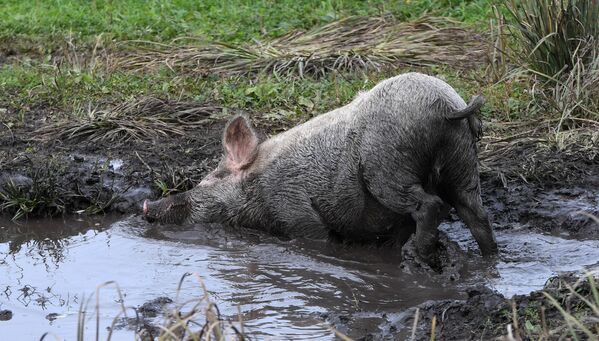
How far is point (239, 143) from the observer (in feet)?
26.3

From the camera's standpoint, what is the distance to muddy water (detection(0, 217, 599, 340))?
20.7ft

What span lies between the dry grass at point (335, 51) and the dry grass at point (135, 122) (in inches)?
45.3

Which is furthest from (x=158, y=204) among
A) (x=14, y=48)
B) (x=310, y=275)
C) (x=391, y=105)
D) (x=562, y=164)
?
(x=14, y=48)

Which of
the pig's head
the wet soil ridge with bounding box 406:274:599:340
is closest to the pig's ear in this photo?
the pig's head

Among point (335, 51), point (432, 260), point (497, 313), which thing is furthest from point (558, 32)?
point (497, 313)

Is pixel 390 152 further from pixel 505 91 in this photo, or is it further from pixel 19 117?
pixel 19 117

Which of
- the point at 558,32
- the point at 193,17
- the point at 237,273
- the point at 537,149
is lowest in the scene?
the point at 237,273

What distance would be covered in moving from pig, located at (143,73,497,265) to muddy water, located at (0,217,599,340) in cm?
16

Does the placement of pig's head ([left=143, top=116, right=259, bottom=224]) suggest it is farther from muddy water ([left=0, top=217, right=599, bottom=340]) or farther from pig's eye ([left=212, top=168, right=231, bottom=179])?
muddy water ([left=0, top=217, right=599, bottom=340])

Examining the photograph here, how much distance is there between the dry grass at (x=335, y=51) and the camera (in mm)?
10734

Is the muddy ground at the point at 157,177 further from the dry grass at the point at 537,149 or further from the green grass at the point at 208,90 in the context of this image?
the green grass at the point at 208,90

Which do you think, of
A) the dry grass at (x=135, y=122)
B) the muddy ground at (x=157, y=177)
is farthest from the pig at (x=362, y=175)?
the dry grass at (x=135, y=122)

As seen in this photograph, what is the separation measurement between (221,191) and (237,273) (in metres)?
1.04

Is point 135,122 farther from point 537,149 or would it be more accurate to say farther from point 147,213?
point 537,149
